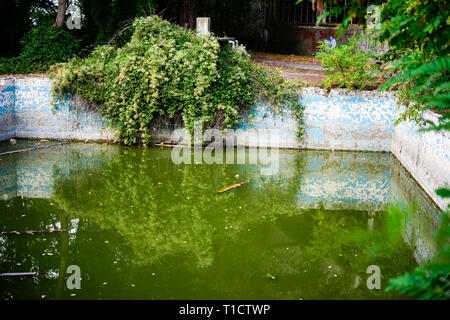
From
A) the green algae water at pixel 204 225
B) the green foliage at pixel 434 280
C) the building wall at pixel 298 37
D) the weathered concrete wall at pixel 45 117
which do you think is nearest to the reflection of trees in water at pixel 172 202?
the green algae water at pixel 204 225

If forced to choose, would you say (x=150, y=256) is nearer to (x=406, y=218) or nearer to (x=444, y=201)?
(x=406, y=218)

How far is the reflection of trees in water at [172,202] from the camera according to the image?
5.89 meters

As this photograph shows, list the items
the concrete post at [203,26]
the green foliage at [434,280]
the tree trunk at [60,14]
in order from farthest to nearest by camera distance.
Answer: the tree trunk at [60,14]
the concrete post at [203,26]
the green foliage at [434,280]

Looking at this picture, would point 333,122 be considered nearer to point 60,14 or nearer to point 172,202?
point 172,202

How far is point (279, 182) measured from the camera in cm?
816

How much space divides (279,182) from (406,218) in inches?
91.7

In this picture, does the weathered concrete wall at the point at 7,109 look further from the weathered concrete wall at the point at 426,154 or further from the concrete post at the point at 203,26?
the weathered concrete wall at the point at 426,154

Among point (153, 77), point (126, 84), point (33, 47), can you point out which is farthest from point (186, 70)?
point (33, 47)

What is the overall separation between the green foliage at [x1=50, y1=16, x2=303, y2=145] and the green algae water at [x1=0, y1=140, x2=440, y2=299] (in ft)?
3.37

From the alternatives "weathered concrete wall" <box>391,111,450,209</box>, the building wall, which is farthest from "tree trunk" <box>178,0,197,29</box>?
"weathered concrete wall" <box>391,111,450,209</box>

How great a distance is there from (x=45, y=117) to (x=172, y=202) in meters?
4.94

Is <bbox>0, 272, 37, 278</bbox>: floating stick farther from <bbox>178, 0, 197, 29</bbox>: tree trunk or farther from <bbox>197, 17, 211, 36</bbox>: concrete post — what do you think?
<bbox>178, 0, 197, 29</bbox>: tree trunk

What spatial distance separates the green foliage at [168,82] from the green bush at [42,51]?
113cm

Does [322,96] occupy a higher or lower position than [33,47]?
lower
